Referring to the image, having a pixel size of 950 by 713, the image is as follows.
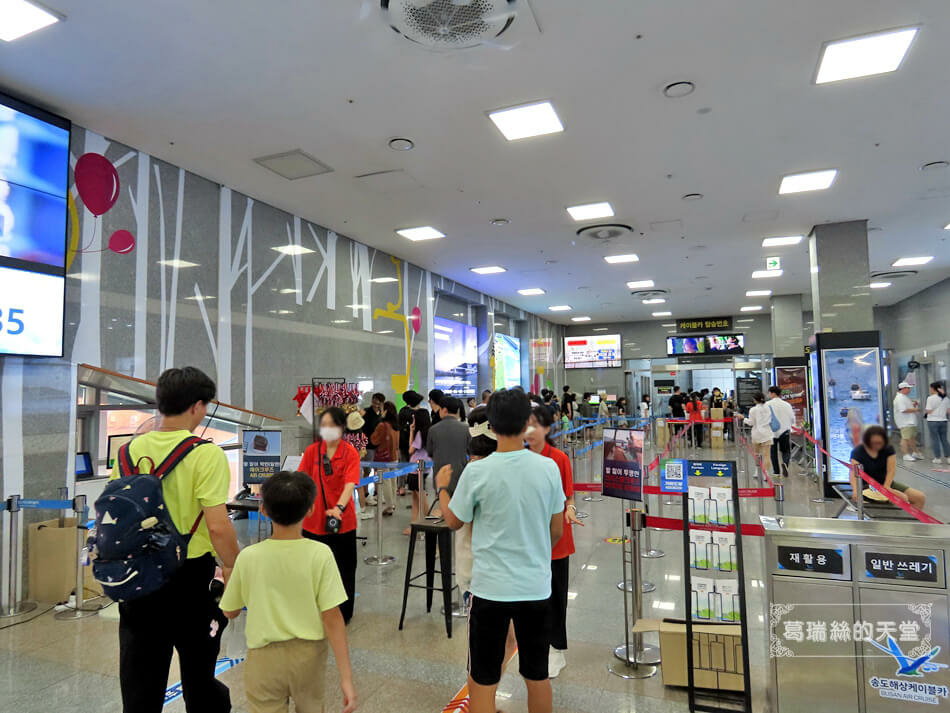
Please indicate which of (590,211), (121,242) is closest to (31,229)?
(121,242)

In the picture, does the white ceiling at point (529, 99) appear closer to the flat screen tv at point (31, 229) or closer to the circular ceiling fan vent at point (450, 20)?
the circular ceiling fan vent at point (450, 20)

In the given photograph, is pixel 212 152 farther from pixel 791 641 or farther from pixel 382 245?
pixel 791 641

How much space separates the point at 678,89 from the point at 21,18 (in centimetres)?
490

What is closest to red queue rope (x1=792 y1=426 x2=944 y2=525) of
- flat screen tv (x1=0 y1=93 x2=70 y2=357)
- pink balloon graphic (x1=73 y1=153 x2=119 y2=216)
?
flat screen tv (x1=0 y1=93 x2=70 y2=357)

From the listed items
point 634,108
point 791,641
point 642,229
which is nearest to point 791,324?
point 642,229

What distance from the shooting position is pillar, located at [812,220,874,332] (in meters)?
8.71

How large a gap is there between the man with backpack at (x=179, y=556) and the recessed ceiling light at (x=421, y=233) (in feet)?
23.4

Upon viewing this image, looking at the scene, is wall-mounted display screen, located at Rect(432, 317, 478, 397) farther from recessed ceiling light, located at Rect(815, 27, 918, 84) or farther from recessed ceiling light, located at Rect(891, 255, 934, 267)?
recessed ceiling light, located at Rect(891, 255, 934, 267)

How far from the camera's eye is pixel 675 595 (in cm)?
456

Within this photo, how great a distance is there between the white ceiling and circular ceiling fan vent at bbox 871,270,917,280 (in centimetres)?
501

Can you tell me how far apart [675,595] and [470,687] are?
3005 millimetres

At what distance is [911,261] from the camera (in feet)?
39.8

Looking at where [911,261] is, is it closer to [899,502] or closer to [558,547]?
[899,502]

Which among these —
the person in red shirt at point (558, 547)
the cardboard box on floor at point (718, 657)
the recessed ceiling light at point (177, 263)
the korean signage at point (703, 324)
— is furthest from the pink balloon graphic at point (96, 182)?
the korean signage at point (703, 324)
